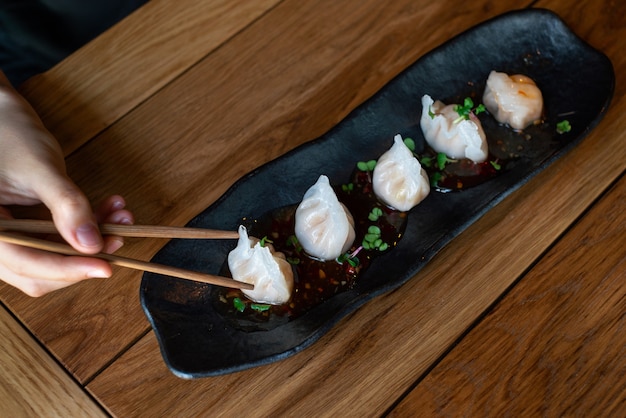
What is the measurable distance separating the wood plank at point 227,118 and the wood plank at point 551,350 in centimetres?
61

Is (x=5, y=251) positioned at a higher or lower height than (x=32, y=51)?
lower

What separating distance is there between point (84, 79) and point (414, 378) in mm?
1097

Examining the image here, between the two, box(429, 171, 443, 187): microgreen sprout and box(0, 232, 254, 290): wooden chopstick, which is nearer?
box(0, 232, 254, 290): wooden chopstick

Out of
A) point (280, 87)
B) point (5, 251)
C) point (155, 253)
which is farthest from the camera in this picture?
point (280, 87)

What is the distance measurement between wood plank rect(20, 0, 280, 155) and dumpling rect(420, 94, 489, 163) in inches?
23.1

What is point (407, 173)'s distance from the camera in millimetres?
1332

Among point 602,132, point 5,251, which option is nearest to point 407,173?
point 602,132

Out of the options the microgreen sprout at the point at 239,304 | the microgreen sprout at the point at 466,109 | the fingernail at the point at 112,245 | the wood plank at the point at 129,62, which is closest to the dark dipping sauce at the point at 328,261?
the microgreen sprout at the point at 239,304

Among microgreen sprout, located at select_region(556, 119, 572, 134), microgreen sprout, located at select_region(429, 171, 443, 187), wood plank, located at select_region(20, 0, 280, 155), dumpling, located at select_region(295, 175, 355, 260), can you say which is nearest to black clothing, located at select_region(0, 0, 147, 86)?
wood plank, located at select_region(20, 0, 280, 155)

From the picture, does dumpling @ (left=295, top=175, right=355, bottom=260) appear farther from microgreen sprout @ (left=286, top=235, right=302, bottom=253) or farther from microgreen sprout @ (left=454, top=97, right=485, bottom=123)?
microgreen sprout @ (left=454, top=97, right=485, bottom=123)

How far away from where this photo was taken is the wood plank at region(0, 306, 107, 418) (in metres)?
1.18

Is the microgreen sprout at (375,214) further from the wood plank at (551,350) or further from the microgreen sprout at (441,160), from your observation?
the wood plank at (551,350)

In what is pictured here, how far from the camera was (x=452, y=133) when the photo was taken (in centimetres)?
141

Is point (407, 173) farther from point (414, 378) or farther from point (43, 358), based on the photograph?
point (43, 358)
